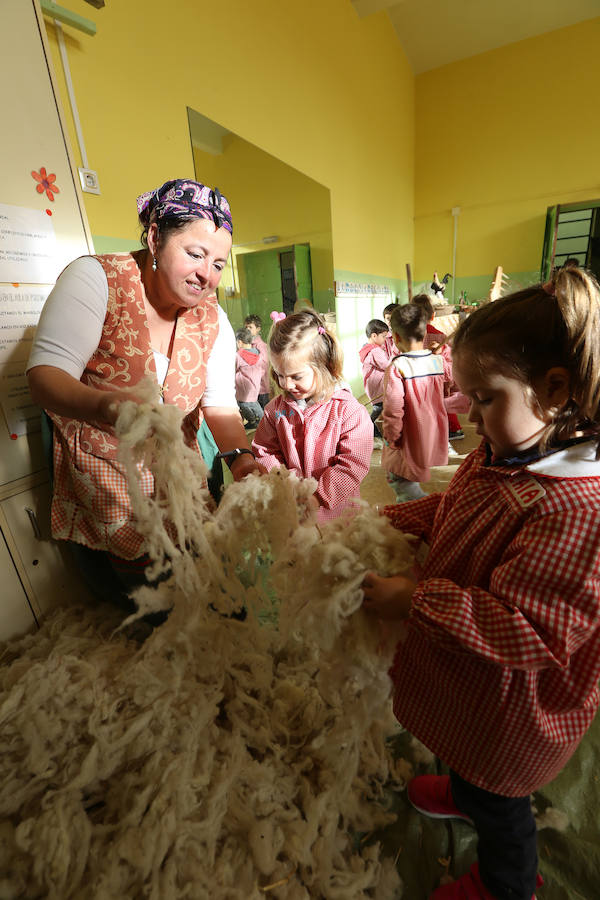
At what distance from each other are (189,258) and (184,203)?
134 mm

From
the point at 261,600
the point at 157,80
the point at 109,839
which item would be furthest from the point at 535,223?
the point at 109,839

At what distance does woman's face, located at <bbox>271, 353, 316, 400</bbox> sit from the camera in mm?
1343

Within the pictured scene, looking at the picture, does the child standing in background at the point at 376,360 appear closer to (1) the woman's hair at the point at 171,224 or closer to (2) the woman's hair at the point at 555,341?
(1) the woman's hair at the point at 171,224

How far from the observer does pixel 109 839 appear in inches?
32.3

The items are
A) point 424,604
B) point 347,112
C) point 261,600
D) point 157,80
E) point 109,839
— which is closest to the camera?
point 424,604

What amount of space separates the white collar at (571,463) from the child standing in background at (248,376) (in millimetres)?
2267

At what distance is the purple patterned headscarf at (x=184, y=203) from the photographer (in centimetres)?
100

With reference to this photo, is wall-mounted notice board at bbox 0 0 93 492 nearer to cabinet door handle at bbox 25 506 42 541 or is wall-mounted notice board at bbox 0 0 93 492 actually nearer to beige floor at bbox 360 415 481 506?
cabinet door handle at bbox 25 506 42 541

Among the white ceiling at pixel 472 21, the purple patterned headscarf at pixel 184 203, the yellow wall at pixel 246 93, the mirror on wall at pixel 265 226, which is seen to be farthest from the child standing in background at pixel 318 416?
the white ceiling at pixel 472 21

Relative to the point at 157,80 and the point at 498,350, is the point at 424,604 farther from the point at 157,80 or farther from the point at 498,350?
the point at 157,80

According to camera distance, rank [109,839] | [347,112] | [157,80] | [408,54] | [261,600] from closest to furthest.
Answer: [109,839], [261,600], [157,80], [347,112], [408,54]

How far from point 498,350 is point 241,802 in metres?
1.06

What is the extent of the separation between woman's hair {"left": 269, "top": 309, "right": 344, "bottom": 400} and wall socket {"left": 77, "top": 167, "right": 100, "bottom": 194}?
84cm

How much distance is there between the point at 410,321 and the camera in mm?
2152
